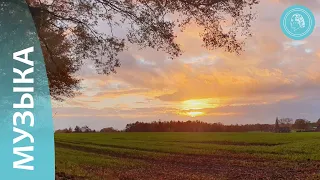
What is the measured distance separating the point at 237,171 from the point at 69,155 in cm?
362

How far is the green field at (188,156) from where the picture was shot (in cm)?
940

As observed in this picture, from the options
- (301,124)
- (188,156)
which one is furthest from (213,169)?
(301,124)

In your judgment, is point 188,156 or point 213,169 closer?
point 213,169

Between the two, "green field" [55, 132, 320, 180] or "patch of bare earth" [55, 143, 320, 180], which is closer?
"patch of bare earth" [55, 143, 320, 180]

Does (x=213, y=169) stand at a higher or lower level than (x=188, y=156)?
lower

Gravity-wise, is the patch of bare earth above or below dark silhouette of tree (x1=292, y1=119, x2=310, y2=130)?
below

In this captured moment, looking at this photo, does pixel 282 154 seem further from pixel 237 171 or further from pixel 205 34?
pixel 205 34

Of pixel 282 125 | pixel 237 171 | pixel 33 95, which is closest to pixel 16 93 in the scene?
pixel 33 95

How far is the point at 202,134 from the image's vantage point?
980 cm

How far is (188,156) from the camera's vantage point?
9.85 metres

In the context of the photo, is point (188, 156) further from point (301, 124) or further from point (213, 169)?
point (301, 124)

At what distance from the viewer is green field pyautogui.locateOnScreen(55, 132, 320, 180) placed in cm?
940

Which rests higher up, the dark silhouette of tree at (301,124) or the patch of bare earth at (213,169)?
the dark silhouette of tree at (301,124)

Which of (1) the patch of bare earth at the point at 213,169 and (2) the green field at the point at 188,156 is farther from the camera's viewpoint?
(2) the green field at the point at 188,156
